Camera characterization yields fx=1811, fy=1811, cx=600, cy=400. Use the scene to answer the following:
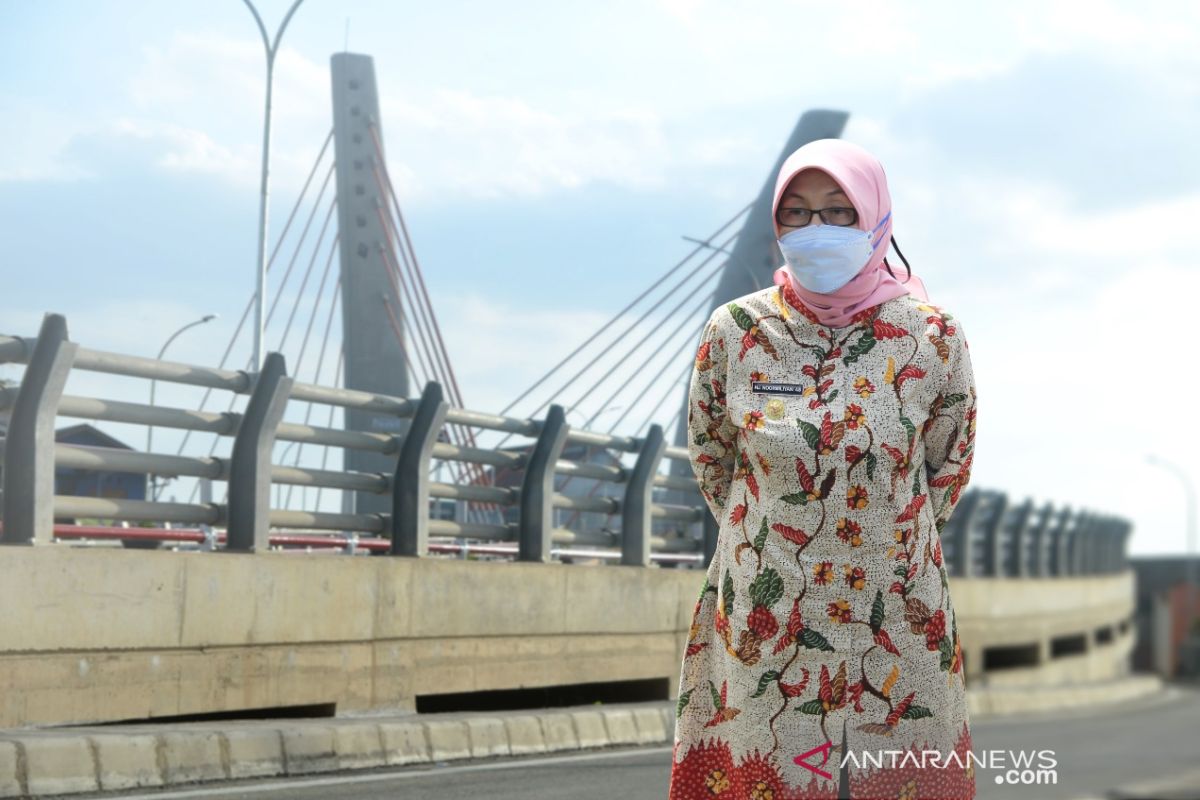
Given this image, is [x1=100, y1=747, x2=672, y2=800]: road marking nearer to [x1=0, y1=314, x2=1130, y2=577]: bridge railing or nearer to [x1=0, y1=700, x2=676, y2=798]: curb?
[x1=0, y1=700, x2=676, y2=798]: curb

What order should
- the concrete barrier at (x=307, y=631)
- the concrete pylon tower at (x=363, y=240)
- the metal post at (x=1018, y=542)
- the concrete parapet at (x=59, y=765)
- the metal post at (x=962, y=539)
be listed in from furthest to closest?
the metal post at (x=1018, y=542)
the metal post at (x=962, y=539)
the concrete pylon tower at (x=363, y=240)
the concrete barrier at (x=307, y=631)
the concrete parapet at (x=59, y=765)

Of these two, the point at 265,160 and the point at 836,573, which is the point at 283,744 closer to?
the point at 836,573

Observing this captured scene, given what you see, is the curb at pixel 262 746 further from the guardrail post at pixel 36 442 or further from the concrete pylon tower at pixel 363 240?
the concrete pylon tower at pixel 363 240

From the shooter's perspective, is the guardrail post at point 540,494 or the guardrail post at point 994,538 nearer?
the guardrail post at point 540,494

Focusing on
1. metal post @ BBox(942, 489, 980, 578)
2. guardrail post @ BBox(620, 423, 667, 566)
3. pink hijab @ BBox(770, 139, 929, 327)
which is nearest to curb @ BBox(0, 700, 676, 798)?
guardrail post @ BBox(620, 423, 667, 566)

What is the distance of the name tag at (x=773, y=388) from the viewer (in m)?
3.52

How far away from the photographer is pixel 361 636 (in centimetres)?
995

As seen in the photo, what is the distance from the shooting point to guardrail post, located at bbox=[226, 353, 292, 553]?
9.45m

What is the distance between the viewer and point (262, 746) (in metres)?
7.86

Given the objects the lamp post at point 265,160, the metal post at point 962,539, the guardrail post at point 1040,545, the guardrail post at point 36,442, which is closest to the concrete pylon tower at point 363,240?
the lamp post at point 265,160

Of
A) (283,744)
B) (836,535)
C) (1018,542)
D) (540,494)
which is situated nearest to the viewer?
(836,535)

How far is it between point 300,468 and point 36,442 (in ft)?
7.60

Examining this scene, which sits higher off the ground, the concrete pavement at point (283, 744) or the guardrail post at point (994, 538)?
the guardrail post at point (994, 538)

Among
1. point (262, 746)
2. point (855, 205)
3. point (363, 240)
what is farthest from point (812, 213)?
point (363, 240)
